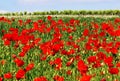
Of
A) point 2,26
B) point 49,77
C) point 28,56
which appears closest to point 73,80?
point 49,77

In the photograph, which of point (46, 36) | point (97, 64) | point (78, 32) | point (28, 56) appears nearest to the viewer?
point (97, 64)

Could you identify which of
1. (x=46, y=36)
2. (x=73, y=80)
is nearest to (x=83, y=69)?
(x=73, y=80)

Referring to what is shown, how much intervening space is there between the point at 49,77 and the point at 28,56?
2.53m

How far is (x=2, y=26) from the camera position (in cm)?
1973

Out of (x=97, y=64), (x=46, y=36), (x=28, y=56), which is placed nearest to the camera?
(x=97, y=64)

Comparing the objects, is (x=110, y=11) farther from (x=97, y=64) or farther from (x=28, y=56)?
(x=97, y=64)

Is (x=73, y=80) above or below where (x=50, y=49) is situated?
below

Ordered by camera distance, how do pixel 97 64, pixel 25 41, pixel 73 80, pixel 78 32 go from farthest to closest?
pixel 78 32 < pixel 25 41 < pixel 73 80 < pixel 97 64

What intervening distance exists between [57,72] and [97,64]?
1676 millimetres

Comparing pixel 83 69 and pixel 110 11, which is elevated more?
pixel 83 69

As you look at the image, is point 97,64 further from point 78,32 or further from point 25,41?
point 78,32

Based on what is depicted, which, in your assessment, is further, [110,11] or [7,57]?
[110,11]

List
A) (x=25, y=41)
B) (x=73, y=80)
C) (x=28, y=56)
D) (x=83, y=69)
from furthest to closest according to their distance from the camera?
(x=28, y=56) < (x=25, y=41) < (x=73, y=80) < (x=83, y=69)

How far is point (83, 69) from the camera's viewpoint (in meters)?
6.47
